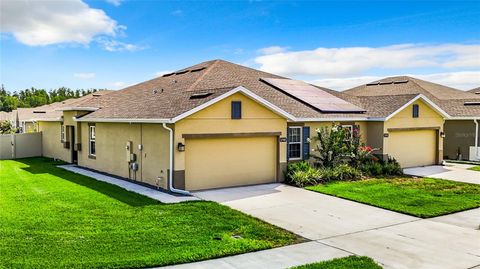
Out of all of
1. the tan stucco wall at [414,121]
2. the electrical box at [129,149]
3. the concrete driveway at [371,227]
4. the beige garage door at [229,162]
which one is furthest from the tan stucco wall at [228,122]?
the tan stucco wall at [414,121]

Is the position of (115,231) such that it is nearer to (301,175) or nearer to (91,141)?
→ (301,175)

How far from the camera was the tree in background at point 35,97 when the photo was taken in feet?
251

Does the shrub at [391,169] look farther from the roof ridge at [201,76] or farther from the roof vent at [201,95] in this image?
the roof ridge at [201,76]

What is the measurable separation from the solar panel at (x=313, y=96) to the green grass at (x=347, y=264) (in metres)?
11.8

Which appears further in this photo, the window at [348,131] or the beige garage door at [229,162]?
the window at [348,131]

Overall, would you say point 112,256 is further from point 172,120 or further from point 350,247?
point 172,120

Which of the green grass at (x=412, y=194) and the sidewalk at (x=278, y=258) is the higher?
the green grass at (x=412, y=194)

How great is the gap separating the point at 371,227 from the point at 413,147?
→ 12.4 meters

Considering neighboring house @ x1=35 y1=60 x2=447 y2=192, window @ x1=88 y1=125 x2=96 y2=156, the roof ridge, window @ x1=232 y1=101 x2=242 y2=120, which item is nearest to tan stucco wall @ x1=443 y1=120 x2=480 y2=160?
neighboring house @ x1=35 y1=60 x2=447 y2=192

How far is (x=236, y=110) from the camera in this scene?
552 inches

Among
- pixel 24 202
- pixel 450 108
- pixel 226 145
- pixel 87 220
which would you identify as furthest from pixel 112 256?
pixel 450 108

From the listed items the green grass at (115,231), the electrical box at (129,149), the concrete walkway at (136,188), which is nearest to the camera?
the green grass at (115,231)

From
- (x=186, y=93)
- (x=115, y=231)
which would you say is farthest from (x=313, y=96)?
(x=115, y=231)

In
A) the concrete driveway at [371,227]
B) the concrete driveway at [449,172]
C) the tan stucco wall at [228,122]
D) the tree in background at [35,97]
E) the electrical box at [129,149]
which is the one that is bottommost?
the concrete driveway at [371,227]
